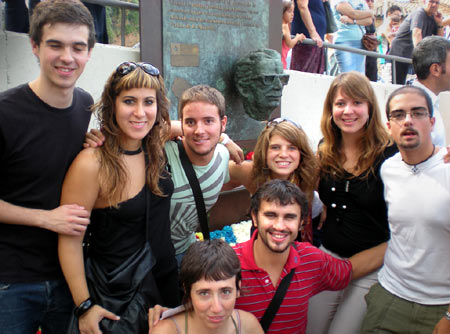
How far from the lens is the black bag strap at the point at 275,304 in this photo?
80.7 inches

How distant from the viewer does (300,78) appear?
5.98 m

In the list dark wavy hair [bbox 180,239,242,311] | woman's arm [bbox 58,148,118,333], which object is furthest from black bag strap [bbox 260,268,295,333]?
woman's arm [bbox 58,148,118,333]

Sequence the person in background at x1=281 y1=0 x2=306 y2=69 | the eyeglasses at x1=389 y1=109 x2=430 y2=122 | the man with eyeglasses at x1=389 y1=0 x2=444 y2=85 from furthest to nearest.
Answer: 1. the man with eyeglasses at x1=389 y1=0 x2=444 y2=85
2. the person in background at x1=281 y1=0 x2=306 y2=69
3. the eyeglasses at x1=389 y1=109 x2=430 y2=122

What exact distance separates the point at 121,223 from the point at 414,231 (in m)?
1.45


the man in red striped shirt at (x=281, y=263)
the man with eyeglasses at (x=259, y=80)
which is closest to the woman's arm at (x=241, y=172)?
the man in red striped shirt at (x=281, y=263)

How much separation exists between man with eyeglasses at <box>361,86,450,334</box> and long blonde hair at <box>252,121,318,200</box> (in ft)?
1.53

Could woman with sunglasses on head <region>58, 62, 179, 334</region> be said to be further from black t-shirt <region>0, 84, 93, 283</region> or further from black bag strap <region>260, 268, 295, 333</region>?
black bag strap <region>260, 268, 295, 333</region>

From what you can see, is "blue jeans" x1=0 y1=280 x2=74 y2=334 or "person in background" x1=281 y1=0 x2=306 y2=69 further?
"person in background" x1=281 y1=0 x2=306 y2=69

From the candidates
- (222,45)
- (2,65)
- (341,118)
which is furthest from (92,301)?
(222,45)

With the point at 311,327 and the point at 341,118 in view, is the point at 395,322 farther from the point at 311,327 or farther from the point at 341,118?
the point at 341,118

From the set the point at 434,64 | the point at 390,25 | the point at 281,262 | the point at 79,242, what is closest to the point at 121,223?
the point at 79,242

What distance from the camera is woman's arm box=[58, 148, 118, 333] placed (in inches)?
72.9

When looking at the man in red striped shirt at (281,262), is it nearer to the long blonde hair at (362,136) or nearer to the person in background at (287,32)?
the long blonde hair at (362,136)

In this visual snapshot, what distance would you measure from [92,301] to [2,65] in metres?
2.12
